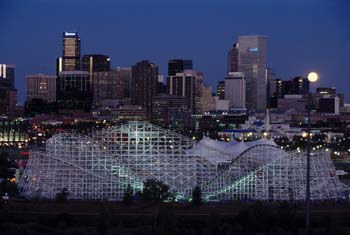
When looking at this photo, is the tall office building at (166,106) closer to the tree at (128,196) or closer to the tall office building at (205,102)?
the tall office building at (205,102)

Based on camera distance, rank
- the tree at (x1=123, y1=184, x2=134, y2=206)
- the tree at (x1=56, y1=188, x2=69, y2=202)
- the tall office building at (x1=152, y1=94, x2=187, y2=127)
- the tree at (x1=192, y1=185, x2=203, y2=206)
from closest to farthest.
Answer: the tree at (x1=123, y1=184, x2=134, y2=206), the tree at (x1=192, y1=185, x2=203, y2=206), the tree at (x1=56, y1=188, x2=69, y2=202), the tall office building at (x1=152, y1=94, x2=187, y2=127)

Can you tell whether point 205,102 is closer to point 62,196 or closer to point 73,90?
point 73,90

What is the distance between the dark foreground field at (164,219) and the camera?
74.4 feet

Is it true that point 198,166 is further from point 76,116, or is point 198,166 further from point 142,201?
point 76,116

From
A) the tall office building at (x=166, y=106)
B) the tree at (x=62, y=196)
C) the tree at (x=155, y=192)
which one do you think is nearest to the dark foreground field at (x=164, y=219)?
the tree at (x=62, y=196)

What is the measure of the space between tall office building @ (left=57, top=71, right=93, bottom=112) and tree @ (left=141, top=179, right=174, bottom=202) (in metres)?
104

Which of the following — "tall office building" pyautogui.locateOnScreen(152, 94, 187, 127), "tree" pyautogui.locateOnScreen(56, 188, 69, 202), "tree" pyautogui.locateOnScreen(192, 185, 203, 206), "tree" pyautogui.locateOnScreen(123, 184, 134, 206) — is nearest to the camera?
"tree" pyautogui.locateOnScreen(123, 184, 134, 206)

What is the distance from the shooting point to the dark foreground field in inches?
893

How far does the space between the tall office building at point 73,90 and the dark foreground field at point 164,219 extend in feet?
345

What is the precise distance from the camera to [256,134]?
81.8 m

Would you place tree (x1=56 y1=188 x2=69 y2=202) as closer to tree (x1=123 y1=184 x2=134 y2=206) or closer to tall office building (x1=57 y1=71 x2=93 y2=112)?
tree (x1=123 y1=184 x2=134 y2=206)

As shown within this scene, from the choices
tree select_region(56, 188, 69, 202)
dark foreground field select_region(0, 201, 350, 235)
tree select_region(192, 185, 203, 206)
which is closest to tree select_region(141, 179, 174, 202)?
dark foreground field select_region(0, 201, 350, 235)

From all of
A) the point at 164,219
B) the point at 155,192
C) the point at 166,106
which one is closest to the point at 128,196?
the point at 155,192

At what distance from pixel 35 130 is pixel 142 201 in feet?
186
